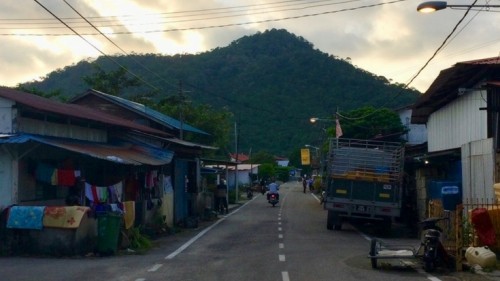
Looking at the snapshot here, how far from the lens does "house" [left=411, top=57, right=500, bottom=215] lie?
21.6m

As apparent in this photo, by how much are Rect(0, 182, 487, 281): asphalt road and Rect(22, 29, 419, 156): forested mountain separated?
1718 inches

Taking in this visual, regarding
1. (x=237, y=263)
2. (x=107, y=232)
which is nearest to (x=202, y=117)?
(x=107, y=232)

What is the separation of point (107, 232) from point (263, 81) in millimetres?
60284

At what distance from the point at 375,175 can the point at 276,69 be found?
5464 centimetres

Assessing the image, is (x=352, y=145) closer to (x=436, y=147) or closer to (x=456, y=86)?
(x=436, y=147)

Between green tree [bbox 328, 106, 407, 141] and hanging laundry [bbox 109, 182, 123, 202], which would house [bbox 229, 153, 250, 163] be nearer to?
green tree [bbox 328, 106, 407, 141]

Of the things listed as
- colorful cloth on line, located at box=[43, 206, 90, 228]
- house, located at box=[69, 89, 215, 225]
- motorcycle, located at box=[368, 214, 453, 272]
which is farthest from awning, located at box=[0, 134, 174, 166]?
motorcycle, located at box=[368, 214, 453, 272]

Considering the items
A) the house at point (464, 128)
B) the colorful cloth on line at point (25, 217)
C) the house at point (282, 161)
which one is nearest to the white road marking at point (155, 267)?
the colorful cloth on line at point (25, 217)

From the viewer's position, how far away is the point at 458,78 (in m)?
24.7

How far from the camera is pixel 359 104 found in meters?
72.9

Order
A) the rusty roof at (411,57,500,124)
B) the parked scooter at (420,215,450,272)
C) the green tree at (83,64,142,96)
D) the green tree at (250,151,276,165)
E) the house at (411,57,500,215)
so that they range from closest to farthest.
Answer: the parked scooter at (420,215,450,272)
the house at (411,57,500,215)
the rusty roof at (411,57,500,124)
the green tree at (83,64,142,96)
the green tree at (250,151,276,165)

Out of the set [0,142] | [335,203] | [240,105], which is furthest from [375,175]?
[240,105]

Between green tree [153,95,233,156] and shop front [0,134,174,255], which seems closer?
shop front [0,134,174,255]

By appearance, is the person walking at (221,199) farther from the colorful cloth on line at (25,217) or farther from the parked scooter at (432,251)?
the parked scooter at (432,251)
